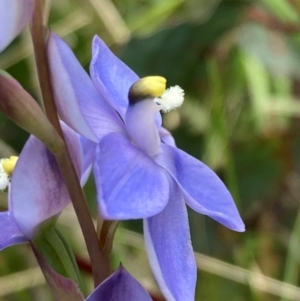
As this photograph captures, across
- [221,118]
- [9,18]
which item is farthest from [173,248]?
[221,118]

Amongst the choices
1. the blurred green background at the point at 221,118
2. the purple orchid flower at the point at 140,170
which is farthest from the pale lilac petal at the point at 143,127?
the blurred green background at the point at 221,118

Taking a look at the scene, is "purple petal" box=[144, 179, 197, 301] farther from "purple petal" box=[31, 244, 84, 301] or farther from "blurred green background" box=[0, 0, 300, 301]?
"blurred green background" box=[0, 0, 300, 301]

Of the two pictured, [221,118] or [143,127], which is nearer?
[143,127]

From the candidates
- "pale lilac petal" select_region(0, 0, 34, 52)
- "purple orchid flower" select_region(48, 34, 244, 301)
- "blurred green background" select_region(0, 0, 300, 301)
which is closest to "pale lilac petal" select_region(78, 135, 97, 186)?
"purple orchid flower" select_region(48, 34, 244, 301)

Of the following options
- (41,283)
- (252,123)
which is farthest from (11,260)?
(252,123)

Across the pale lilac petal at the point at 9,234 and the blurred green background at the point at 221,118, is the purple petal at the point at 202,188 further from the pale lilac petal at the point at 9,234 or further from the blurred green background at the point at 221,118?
the blurred green background at the point at 221,118

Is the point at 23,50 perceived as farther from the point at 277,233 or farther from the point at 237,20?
the point at 277,233

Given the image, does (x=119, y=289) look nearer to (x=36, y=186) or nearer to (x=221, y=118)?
(x=36, y=186)
